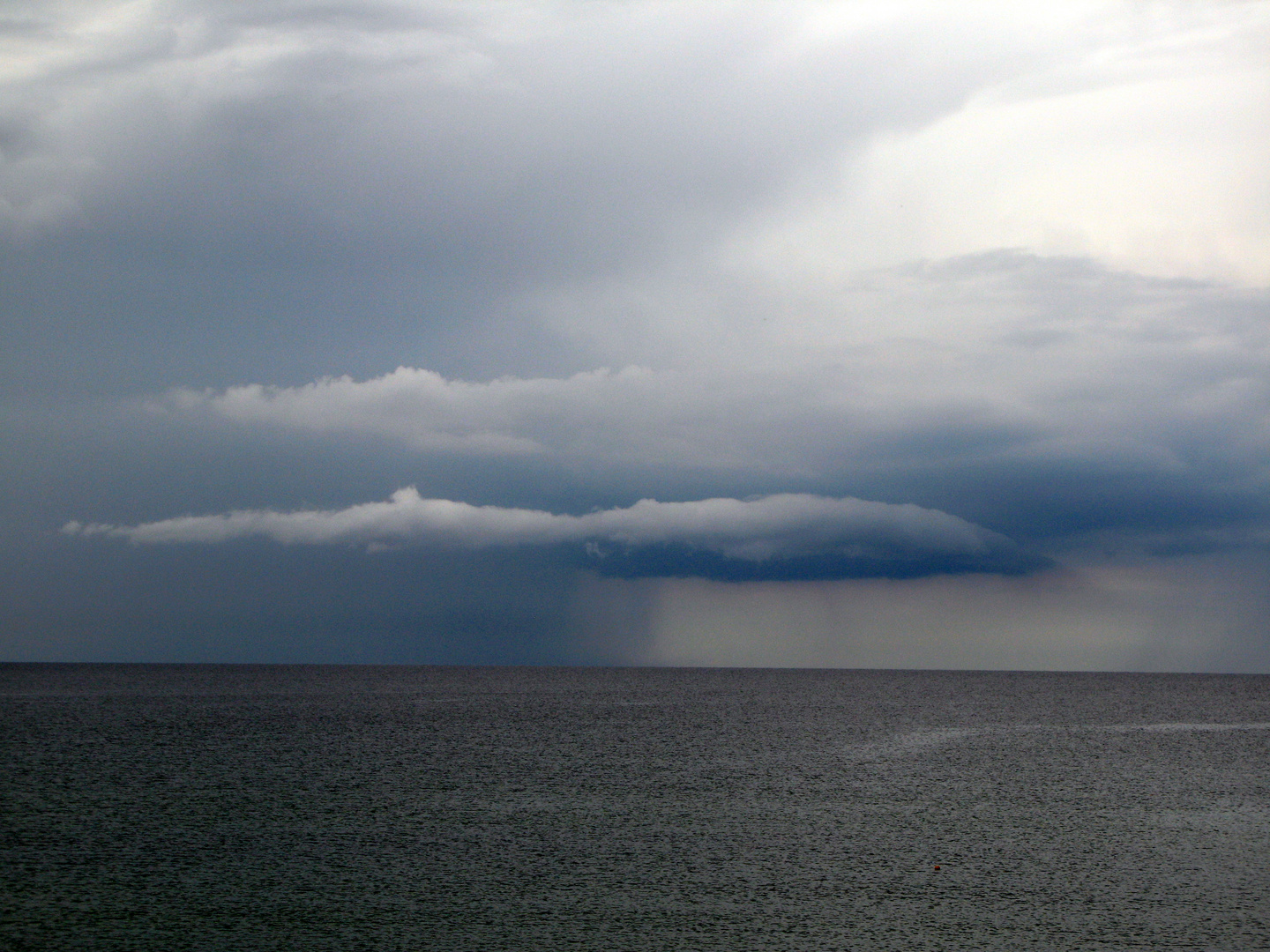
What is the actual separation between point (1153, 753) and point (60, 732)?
56.7 m

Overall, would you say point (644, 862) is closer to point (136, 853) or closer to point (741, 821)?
point (741, 821)

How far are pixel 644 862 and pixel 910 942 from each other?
7055 millimetres

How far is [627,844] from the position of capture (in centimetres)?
2400

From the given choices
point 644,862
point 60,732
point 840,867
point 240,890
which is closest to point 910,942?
point 840,867

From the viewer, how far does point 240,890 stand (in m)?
19.1

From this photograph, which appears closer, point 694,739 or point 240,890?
point 240,890

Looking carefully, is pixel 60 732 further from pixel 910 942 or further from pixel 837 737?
pixel 910 942

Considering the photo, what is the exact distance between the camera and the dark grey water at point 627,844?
1667 cm

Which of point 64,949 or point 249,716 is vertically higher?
point 64,949

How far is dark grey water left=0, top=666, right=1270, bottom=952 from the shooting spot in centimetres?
1667

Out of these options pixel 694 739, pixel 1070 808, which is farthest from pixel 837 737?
pixel 1070 808

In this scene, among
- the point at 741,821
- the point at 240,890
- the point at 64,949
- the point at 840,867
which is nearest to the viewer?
the point at 64,949

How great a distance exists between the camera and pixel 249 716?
257 feet

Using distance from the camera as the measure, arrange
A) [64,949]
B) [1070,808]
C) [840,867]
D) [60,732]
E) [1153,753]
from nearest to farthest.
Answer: [64,949], [840,867], [1070,808], [1153,753], [60,732]
